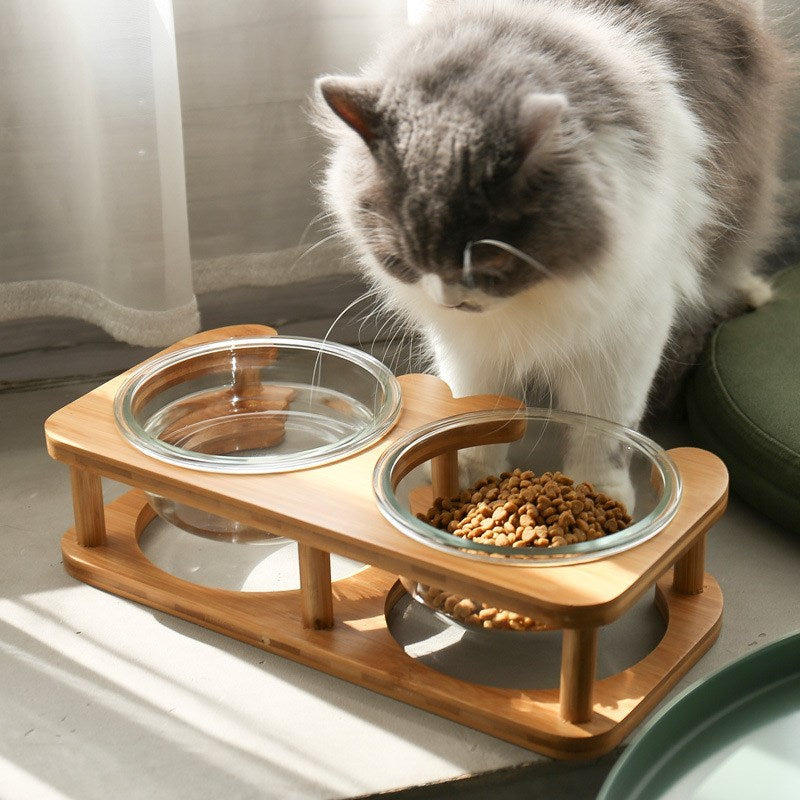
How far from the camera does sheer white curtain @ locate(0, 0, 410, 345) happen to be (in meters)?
1.57

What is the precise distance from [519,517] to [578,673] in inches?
7.3

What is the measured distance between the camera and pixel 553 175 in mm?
1132

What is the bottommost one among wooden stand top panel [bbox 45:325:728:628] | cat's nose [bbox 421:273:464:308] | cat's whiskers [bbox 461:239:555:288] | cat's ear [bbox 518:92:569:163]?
wooden stand top panel [bbox 45:325:728:628]

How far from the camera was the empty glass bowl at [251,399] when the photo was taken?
143 cm

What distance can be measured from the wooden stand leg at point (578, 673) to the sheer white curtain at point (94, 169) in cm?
85

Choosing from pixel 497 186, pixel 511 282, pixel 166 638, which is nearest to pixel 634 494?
pixel 511 282

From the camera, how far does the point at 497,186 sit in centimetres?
112

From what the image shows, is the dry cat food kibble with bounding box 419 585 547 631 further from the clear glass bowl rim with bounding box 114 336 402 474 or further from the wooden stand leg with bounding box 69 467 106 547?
the wooden stand leg with bounding box 69 467 106 547

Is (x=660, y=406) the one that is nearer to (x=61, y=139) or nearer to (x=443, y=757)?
(x=443, y=757)

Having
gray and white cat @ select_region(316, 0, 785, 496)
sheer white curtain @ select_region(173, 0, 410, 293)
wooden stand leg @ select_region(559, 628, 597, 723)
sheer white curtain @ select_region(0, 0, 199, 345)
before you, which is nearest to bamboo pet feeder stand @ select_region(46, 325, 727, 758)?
wooden stand leg @ select_region(559, 628, 597, 723)

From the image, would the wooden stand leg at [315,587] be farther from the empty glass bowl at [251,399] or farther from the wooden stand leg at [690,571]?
the wooden stand leg at [690,571]

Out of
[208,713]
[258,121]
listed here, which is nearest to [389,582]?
[208,713]

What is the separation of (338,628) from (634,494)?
37cm

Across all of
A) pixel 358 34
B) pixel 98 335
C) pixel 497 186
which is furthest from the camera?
pixel 98 335
